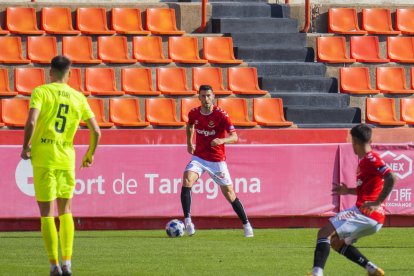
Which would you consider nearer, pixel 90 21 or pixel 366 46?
pixel 90 21

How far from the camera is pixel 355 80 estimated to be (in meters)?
24.4

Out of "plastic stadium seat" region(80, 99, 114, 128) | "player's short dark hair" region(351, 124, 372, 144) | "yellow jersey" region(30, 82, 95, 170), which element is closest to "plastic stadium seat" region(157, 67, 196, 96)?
"plastic stadium seat" region(80, 99, 114, 128)

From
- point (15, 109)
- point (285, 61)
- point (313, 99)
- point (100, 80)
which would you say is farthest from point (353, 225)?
point (285, 61)

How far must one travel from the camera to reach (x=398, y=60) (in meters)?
25.2

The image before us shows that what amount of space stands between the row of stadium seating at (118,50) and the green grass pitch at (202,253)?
19.9ft

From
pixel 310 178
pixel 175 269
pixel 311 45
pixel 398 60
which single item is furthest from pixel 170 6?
pixel 175 269

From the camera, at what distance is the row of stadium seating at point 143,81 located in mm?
22078

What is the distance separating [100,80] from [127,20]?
219 cm

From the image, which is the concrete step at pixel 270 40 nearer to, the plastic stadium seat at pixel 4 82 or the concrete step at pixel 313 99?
the concrete step at pixel 313 99

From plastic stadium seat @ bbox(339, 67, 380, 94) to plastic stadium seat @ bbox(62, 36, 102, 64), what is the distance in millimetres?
5134

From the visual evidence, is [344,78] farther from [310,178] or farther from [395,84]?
[310,178]

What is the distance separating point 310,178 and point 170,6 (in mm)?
7497

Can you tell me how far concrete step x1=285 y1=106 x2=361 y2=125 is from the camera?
76.1 ft

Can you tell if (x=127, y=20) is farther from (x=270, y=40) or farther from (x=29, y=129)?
(x=29, y=129)
